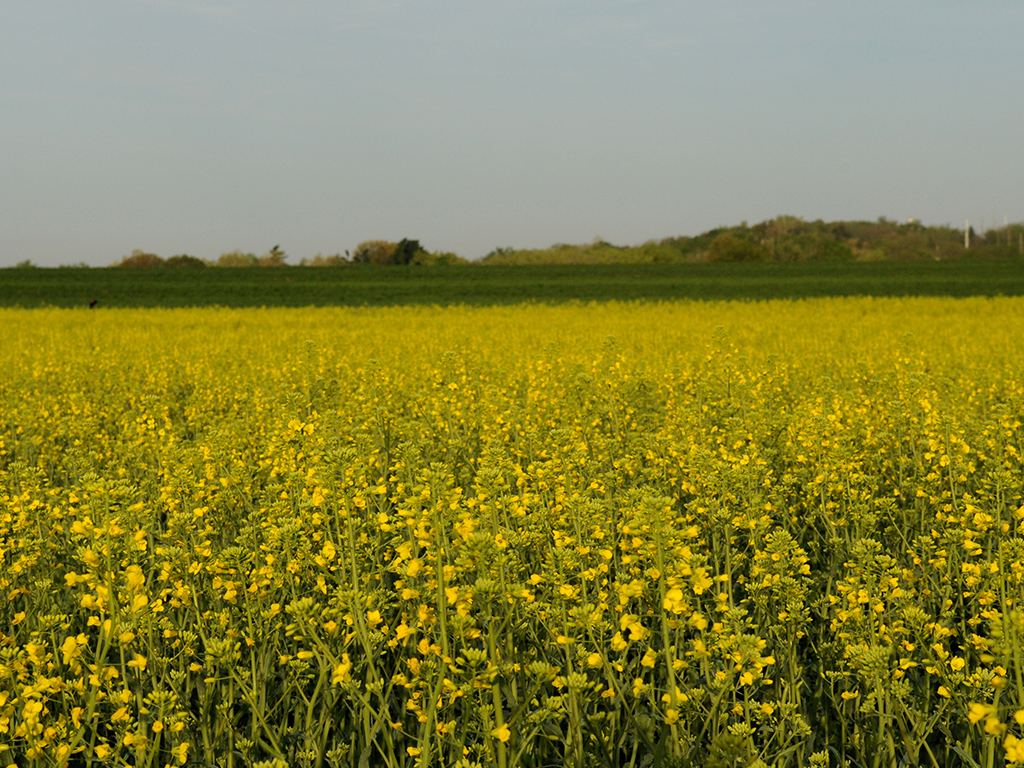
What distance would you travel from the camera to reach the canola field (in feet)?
7.45

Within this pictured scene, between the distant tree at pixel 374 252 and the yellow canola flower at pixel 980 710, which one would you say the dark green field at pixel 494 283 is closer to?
the distant tree at pixel 374 252

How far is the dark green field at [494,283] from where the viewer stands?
35531 mm

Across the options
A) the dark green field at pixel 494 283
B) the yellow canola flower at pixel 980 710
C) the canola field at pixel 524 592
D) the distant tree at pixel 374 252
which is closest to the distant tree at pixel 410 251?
the distant tree at pixel 374 252

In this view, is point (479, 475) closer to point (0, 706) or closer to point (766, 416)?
point (0, 706)

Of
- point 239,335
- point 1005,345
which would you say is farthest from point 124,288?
point 1005,345

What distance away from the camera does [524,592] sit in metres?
2.19

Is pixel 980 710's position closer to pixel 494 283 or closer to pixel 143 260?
pixel 494 283

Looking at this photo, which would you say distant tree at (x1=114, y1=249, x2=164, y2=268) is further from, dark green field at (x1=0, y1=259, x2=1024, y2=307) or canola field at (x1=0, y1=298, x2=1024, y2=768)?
canola field at (x1=0, y1=298, x2=1024, y2=768)

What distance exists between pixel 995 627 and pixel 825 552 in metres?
2.73

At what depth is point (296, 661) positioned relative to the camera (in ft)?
8.43

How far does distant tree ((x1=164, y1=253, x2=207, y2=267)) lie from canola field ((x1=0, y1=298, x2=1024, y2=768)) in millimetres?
58746

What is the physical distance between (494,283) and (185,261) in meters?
36.1

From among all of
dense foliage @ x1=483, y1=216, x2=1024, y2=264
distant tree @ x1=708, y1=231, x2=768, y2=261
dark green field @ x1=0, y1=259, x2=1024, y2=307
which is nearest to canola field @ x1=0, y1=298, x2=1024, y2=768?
dark green field @ x1=0, y1=259, x2=1024, y2=307

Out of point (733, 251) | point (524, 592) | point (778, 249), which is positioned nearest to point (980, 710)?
point (524, 592)
